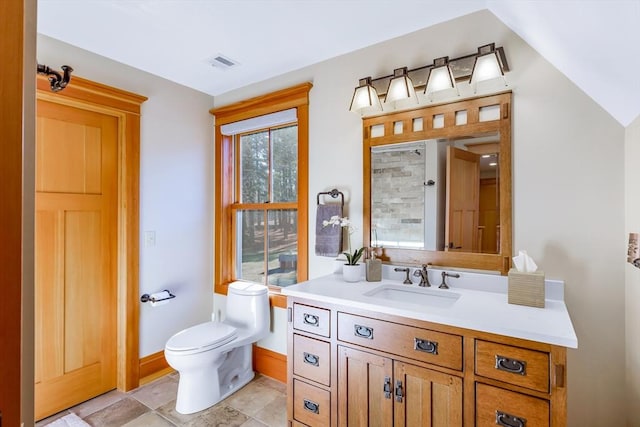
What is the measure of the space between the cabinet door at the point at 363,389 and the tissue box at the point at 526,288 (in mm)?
656

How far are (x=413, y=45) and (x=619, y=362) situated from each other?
1955 mm

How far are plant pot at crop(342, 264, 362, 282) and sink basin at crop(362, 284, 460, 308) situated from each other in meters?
0.17

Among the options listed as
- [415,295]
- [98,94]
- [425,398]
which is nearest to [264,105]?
[98,94]

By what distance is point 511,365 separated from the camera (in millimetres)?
1228

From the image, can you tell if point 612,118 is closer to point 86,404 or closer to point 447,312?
point 447,312

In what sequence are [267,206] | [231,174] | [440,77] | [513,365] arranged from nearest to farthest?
1. [513,365]
2. [440,77]
3. [267,206]
4. [231,174]

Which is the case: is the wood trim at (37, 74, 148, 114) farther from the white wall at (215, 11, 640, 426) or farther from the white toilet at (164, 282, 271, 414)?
the white wall at (215, 11, 640, 426)

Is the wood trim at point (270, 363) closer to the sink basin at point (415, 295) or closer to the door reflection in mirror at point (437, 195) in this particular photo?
the sink basin at point (415, 295)

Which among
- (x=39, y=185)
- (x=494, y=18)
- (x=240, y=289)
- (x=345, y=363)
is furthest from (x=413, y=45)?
(x=39, y=185)

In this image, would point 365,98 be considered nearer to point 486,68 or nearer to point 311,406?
point 486,68

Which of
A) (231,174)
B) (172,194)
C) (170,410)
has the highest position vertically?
(231,174)

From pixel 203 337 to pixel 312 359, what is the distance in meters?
0.89

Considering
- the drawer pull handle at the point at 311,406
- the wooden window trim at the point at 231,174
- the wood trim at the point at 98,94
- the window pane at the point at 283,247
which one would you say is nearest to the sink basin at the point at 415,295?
the drawer pull handle at the point at 311,406

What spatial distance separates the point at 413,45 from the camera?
2018mm
